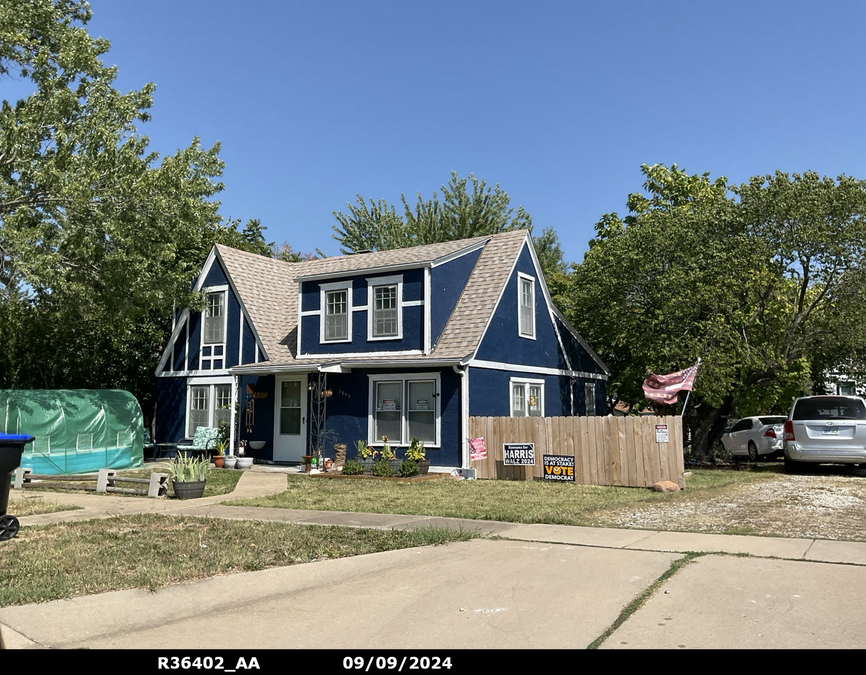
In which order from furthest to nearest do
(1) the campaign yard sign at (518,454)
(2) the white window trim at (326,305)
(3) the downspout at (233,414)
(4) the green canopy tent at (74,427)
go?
(3) the downspout at (233,414)
(2) the white window trim at (326,305)
(4) the green canopy tent at (74,427)
(1) the campaign yard sign at (518,454)

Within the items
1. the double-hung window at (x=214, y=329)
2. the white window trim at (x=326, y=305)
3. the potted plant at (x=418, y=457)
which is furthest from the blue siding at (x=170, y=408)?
the potted plant at (x=418, y=457)

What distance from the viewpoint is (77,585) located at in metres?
6.90

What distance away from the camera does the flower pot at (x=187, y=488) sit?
14055 mm

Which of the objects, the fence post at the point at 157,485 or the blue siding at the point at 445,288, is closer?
the fence post at the point at 157,485

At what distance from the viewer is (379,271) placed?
20.7 meters

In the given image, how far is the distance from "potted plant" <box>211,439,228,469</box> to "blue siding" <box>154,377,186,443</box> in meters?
2.19

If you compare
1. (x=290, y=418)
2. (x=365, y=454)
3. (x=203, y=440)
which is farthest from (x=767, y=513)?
(x=203, y=440)

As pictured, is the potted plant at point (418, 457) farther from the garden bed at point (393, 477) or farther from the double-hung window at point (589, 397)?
the double-hung window at point (589, 397)

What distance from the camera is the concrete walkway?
5.27 m

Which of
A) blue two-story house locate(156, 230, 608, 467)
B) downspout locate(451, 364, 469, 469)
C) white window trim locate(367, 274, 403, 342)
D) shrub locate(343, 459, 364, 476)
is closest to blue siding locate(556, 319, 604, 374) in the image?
blue two-story house locate(156, 230, 608, 467)

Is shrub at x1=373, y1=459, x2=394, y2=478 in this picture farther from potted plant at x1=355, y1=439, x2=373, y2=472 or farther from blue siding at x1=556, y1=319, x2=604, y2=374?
blue siding at x1=556, y1=319, x2=604, y2=374

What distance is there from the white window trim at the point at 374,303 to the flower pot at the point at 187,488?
7.52 meters
